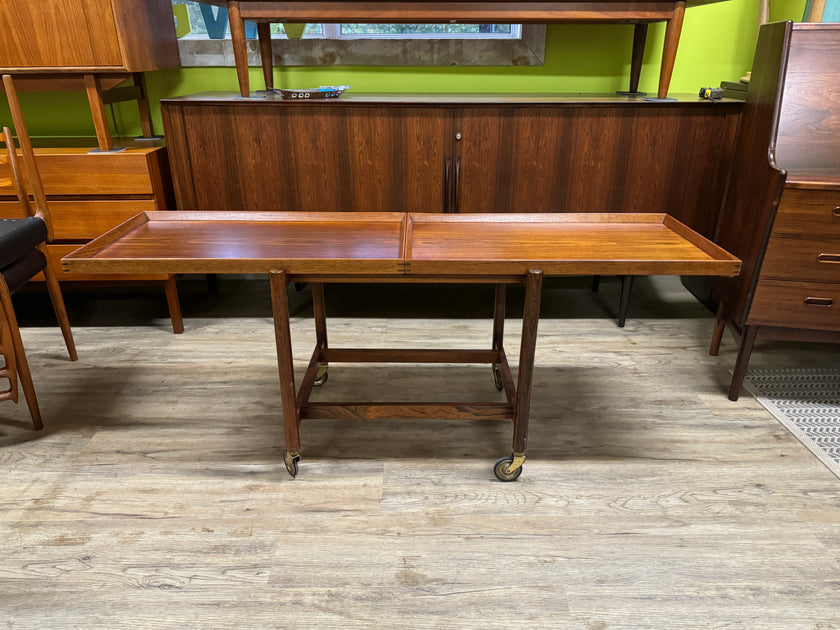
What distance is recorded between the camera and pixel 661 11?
2146mm

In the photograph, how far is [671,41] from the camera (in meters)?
2.20

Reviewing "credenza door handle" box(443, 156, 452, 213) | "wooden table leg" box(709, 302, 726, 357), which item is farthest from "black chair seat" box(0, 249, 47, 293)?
"wooden table leg" box(709, 302, 726, 357)

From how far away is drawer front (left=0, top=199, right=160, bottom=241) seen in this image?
7.32 feet

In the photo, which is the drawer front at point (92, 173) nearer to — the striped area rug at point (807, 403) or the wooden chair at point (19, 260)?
the wooden chair at point (19, 260)

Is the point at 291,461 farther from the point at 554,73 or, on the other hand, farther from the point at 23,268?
the point at 554,73

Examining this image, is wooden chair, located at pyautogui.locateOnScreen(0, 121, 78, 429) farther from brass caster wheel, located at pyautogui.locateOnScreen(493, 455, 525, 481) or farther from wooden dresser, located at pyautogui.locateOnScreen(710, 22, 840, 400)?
wooden dresser, located at pyautogui.locateOnScreen(710, 22, 840, 400)

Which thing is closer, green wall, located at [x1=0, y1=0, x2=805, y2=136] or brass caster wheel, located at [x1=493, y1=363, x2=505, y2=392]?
brass caster wheel, located at [x1=493, y1=363, x2=505, y2=392]

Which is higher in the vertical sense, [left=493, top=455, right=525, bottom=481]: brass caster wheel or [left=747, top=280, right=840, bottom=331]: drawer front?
[left=747, top=280, right=840, bottom=331]: drawer front

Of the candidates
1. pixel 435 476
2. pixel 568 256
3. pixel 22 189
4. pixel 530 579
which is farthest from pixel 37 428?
pixel 568 256

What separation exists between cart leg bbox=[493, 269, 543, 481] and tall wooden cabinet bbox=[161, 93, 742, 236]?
1.00 meters

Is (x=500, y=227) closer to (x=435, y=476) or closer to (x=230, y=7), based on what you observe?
(x=435, y=476)

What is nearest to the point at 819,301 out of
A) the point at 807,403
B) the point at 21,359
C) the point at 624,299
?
the point at 807,403

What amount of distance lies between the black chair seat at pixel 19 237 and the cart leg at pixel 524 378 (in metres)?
1.53

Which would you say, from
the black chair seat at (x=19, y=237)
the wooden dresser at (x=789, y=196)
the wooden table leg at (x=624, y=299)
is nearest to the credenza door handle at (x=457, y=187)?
the wooden table leg at (x=624, y=299)
